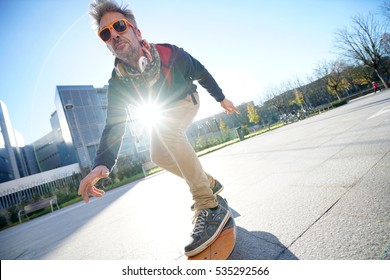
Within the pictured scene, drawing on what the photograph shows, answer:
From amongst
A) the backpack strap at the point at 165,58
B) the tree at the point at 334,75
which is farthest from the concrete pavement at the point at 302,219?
the tree at the point at 334,75

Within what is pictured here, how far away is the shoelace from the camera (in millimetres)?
1505

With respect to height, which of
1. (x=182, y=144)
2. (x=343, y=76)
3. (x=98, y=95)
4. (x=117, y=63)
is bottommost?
(x=182, y=144)

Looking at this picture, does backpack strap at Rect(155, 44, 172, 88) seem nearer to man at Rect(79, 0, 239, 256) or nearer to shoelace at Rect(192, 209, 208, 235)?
man at Rect(79, 0, 239, 256)

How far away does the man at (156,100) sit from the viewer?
1639 millimetres

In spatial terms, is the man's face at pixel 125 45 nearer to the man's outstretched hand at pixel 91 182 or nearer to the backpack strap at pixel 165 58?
the backpack strap at pixel 165 58

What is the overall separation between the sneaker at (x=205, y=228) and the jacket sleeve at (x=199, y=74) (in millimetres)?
1293

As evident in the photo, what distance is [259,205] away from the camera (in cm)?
210

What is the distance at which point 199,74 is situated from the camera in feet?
7.52

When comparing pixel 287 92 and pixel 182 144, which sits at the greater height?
pixel 287 92

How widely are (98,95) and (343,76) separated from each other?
52540 millimetres

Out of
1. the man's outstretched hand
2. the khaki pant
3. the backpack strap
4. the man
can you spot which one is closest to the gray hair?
the man

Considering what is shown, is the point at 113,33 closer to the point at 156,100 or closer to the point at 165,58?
the point at 165,58
